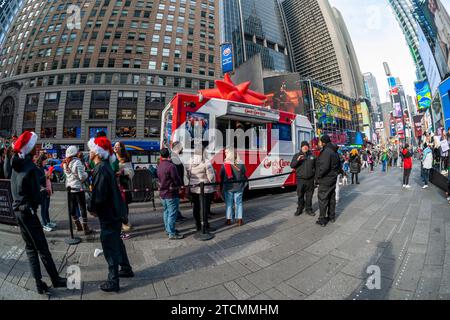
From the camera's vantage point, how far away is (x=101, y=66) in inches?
1351

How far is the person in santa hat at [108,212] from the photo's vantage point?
2.35 meters

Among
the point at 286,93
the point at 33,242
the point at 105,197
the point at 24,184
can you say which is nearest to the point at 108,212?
the point at 105,197

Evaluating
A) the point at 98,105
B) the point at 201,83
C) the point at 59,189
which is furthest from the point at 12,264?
the point at 201,83

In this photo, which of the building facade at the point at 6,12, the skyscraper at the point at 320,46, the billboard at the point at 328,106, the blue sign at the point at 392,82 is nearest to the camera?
the building facade at the point at 6,12

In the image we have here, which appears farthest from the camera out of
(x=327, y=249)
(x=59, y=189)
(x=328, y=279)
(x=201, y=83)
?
(x=201, y=83)

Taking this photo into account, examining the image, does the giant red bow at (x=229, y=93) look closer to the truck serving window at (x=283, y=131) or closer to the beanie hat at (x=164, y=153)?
the truck serving window at (x=283, y=131)

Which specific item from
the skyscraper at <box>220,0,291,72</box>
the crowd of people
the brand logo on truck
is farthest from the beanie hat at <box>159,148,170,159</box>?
the skyscraper at <box>220,0,291,72</box>

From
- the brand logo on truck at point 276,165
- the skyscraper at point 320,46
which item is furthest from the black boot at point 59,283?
the skyscraper at point 320,46

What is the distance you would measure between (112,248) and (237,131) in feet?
15.6

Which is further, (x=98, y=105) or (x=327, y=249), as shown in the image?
(x=98, y=105)

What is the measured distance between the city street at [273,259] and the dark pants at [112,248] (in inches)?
8.5

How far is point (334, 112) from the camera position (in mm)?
49844
